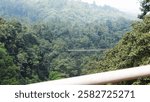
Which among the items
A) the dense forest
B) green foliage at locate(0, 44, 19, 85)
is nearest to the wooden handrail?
the dense forest

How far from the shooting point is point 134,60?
15109 millimetres

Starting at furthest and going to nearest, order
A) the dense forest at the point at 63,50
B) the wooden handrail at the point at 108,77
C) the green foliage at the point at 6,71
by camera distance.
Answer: the green foliage at the point at 6,71 < the dense forest at the point at 63,50 < the wooden handrail at the point at 108,77

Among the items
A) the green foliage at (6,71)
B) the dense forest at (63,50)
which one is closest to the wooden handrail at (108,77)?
the dense forest at (63,50)

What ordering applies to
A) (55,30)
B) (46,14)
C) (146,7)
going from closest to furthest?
(146,7) < (55,30) < (46,14)

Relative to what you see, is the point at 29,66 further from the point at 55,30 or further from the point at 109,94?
the point at 109,94

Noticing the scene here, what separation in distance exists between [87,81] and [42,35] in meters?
65.1

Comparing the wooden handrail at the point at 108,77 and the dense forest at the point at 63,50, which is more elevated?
the wooden handrail at the point at 108,77

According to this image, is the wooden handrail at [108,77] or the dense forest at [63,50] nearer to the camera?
the wooden handrail at [108,77]

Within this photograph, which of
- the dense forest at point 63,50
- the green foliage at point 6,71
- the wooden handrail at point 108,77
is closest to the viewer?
the wooden handrail at point 108,77

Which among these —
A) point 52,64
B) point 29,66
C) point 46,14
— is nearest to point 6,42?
point 29,66

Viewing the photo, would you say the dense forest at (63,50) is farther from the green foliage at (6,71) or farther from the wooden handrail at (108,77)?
the wooden handrail at (108,77)

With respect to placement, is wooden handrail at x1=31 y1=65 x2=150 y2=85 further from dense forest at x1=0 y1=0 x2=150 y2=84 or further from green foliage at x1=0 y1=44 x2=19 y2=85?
green foliage at x1=0 y1=44 x2=19 y2=85

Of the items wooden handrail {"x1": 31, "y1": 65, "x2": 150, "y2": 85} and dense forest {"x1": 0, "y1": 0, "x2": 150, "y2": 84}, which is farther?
dense forest {"x1": 0, "y1": 0, "x2": 150, "y2": 84}

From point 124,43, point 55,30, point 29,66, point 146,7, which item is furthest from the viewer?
point 55,30
